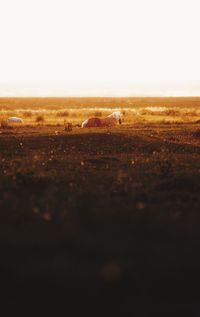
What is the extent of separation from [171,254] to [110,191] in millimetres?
4732

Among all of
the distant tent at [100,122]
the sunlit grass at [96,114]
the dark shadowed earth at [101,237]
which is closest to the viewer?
the dark shadowed earth at [101,237]

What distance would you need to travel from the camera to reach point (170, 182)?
12.5 meters

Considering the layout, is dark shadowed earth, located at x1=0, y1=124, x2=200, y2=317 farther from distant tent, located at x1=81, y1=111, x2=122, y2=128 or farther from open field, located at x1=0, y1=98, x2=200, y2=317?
distant tent, located at x1=81, y1=111, x2=122, y2=128

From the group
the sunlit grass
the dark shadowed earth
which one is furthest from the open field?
the sunlit grass

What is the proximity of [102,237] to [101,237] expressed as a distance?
0.02m

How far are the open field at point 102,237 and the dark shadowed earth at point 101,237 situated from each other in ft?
0.04

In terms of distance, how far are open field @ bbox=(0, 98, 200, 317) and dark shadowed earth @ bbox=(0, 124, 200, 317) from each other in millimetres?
13

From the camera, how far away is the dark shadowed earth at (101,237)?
18.3 ft

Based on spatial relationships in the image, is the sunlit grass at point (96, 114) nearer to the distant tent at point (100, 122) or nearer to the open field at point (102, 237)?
the distant tent at point (100, 122)

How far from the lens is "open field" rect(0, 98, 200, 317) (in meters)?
5.59

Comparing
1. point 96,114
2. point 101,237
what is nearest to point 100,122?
point 96,114

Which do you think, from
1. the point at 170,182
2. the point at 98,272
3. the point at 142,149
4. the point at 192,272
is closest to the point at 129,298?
the point at 98,272

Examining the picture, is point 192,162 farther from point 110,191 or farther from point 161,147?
point 110,191

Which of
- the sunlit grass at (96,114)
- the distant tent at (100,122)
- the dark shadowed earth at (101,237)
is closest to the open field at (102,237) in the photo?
the dark shadowed earth at (101,237)
